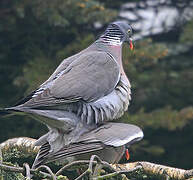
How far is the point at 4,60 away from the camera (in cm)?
750

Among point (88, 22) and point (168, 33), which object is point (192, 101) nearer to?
point (168, 33)

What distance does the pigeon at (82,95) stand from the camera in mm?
3797

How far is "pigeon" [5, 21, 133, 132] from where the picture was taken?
3797 millimetres

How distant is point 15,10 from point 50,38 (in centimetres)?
83

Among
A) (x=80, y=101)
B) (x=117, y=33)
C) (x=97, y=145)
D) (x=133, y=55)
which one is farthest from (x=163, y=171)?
(x=133, y=55)

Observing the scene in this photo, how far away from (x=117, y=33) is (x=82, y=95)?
867 mm

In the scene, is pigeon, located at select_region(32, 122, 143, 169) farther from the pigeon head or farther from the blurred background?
the blurred background

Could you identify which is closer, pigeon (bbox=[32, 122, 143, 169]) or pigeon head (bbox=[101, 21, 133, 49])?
pigeon (bbox=[32, 122, 143, 169])

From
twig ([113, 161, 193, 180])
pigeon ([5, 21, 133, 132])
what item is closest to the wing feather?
pigeon ([5, 21, 133, 132])

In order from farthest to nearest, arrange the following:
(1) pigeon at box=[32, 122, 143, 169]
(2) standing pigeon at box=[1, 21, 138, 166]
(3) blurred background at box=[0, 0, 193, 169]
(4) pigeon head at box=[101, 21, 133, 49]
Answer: (3) blurred background at box=[0, 0, 193, 169] < (4) pigeon head at box=[101, 21, 133, 49] < (2) standing pigeon at box=[1, 21, 138, 166] < (1) pigeon at box=[32, 122, 143, 169]

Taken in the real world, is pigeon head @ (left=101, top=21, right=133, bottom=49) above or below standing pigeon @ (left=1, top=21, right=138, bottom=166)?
above

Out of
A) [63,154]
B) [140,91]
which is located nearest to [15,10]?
[140,91]

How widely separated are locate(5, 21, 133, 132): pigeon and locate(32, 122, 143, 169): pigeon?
113 mm

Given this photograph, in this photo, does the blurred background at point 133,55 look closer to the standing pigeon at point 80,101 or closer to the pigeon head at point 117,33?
the pigeon head at point 117,33
